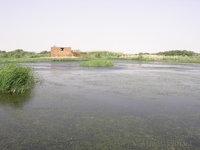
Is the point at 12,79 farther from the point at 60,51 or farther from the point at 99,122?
the point at 60,51

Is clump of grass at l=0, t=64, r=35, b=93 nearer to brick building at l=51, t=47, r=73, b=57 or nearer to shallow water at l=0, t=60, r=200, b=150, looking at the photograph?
shallow water at l=0, t=60, r=200, b=150

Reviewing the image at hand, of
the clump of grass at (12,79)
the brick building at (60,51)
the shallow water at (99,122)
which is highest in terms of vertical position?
the brick building at (60,51)

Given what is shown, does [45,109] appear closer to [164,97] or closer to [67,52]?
[164,97]

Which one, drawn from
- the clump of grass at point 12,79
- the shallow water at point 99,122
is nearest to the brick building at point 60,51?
the clump of grass at point 12,79

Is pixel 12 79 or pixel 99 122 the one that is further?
pixel 12 79

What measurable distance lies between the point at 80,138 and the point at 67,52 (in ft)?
150

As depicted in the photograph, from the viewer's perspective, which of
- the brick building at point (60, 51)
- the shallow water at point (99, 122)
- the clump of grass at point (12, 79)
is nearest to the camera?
the shallow water at point (99, 122)

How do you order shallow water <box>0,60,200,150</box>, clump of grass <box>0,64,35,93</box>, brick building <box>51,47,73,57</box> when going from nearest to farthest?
shallow water <box>0,60,200,150</box>, clump of grass <box>0,64,35,93</box>, brick building <box>51,47,73,57</box>

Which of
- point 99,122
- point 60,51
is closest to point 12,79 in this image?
point 99,122

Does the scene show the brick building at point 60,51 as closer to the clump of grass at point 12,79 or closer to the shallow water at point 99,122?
the clump of grass at point 12,79

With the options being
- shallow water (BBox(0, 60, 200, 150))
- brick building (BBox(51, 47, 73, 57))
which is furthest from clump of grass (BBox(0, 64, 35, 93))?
brick building (BBox(51, 47, 73, 57))

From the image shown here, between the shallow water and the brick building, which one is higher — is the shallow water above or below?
below

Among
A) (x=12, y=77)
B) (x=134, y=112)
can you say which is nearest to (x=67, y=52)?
(x=12, y=77)

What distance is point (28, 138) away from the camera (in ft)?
11.9
